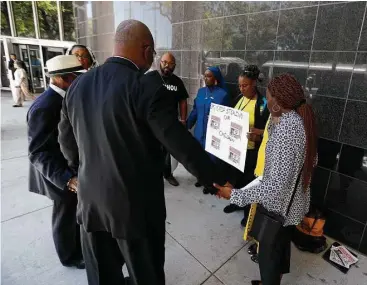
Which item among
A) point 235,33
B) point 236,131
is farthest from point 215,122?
point 235,33

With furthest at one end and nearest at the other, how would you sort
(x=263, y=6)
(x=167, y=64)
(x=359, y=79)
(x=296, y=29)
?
(x=167, y=64)
(x=263, y=6)
(x=296, y=29)
(x=359, y=79)

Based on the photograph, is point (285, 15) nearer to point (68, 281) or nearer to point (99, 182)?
point (99, 182)

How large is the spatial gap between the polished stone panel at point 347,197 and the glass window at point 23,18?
48.8 feet

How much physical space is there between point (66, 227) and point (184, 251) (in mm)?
1171

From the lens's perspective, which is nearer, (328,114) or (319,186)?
(328,114)

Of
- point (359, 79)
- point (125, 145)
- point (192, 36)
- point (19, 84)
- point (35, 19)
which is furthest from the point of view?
point (35, 19)

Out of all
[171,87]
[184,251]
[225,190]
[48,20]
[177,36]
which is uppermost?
[48,20]

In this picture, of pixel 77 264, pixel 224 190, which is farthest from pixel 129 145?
pixel 77 264

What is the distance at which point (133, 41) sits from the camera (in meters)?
1.30

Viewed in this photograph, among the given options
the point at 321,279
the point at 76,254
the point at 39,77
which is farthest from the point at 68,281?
the point at 39,77

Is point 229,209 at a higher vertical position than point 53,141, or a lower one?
lower

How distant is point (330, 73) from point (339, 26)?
45 cm

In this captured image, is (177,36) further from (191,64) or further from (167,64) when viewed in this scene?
(167,64)

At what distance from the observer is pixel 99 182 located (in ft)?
4.39
